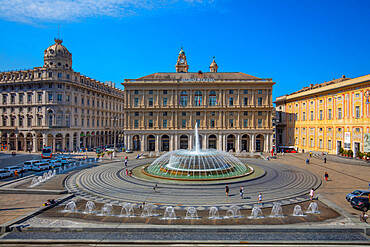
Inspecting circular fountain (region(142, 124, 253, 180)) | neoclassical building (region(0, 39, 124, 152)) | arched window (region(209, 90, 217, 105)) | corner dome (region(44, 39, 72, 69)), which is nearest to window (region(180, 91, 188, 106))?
arched window (region(209, 90, 217, 105))

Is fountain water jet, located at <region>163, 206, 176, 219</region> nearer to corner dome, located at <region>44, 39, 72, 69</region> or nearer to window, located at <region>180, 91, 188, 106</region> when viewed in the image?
window, located at <region>180, 91, 188, 106</region>

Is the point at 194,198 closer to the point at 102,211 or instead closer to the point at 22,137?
the point at 102,211

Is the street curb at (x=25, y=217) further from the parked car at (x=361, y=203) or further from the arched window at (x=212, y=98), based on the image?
the arched window at (x=212, y=98)

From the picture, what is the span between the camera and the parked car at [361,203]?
16.6m

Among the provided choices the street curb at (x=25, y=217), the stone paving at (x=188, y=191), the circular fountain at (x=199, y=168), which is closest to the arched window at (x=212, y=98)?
the circular fountain at (x=199, y=168)

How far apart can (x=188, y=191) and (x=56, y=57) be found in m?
56.8

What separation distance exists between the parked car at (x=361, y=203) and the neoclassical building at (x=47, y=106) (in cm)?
4898

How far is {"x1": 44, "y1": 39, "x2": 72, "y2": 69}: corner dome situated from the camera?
58719 mm

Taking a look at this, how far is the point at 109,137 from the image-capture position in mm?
78875

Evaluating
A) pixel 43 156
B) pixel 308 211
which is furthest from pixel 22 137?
pixel 308 211

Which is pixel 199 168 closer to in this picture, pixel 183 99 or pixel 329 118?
pixel 183 99

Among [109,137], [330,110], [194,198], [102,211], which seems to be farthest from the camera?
[109,137]

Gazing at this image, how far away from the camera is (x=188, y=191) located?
22.0m

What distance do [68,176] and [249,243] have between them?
25625 mm
